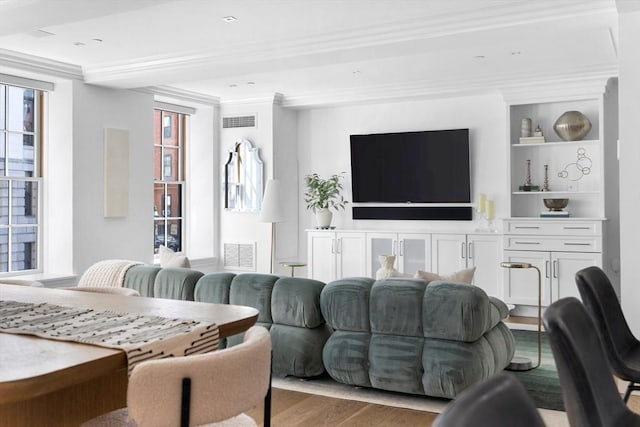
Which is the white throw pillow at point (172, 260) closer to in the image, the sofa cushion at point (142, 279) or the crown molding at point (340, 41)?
the sofa cushion at point (142, 279)

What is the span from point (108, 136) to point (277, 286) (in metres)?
3.48

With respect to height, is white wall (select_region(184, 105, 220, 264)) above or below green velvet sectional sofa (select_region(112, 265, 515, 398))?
above

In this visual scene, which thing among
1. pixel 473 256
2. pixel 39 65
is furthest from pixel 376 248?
pixel 39 65

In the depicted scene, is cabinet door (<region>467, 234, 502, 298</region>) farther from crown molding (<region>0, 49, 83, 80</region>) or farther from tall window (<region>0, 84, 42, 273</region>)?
tall window (<region>0, 84, 42, 273</region>)

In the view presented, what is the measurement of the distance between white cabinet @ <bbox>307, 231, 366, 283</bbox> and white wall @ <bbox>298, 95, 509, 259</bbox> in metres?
0.42

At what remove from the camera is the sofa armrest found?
3.63 metres

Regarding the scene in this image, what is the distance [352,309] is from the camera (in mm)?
3955

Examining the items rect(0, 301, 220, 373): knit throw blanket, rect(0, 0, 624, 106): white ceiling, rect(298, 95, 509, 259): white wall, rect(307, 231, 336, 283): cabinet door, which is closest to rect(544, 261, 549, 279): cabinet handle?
rect(298, 95, 509, 259): white wall

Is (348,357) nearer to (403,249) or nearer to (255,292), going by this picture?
(255,292)

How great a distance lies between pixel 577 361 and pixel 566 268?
17.6 feet

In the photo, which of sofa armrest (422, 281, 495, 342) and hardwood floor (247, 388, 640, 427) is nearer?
hardwood floor (247, 388, 640, 427)

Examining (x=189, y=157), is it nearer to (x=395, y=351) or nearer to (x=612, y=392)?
(x=395, y=351)

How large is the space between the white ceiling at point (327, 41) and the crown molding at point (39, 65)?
0.13 ft

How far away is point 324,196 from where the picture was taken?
8.05 metres
